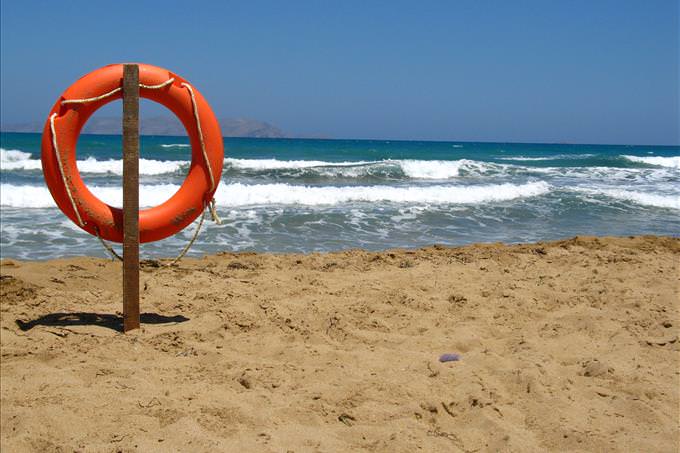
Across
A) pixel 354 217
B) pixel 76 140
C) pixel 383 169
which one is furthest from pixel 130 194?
pixel 383 169

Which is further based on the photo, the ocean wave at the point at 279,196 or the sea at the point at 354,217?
the ocean wave at the point at 279,196

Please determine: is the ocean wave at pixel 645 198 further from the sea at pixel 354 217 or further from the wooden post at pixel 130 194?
the wooden post at pixel 130 194

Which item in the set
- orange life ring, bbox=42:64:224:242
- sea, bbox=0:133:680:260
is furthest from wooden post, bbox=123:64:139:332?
sea, bbox=0:133:680:260

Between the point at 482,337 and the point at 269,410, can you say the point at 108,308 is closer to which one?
the point at 269,410

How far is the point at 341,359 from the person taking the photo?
9.78ft

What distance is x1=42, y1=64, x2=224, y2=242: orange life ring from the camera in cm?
339

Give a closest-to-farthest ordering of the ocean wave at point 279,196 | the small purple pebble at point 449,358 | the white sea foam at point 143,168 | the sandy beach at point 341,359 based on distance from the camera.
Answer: the sandy beach at point 341,359 → the small purple pebble at point 449,358 → the ocean wave at point 279,196 → the white sea foam at point 143,168

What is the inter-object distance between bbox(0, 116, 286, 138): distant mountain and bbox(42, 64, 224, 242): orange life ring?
54610mm

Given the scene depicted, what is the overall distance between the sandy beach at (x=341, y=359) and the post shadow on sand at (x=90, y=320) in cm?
2

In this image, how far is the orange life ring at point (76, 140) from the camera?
339 cm

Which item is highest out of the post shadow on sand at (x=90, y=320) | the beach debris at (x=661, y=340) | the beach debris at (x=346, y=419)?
the post shadow on sand at (x=90, y=320)

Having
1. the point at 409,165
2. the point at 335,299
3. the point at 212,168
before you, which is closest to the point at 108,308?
the point at 212,168

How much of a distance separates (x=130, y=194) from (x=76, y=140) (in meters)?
0.58

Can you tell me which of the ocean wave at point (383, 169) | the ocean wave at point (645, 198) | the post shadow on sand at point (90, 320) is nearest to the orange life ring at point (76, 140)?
the post shadow on sand at point (90, 320)
